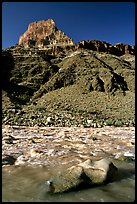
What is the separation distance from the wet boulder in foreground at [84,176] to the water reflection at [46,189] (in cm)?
13

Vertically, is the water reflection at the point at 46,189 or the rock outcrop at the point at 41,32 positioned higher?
the rock outcrop at the point at 41,32

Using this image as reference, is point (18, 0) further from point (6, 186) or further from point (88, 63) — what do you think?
point (88, 63)

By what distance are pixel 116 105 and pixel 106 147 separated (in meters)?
44.9

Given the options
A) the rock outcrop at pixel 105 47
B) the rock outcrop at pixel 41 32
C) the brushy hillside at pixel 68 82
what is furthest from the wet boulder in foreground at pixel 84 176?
the rock outcrop at pixel 41 32

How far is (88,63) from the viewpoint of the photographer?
260 feet

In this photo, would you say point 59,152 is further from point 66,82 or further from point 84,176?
point 66,82

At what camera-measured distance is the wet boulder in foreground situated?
5.94 metres

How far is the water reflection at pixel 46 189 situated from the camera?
5508mm

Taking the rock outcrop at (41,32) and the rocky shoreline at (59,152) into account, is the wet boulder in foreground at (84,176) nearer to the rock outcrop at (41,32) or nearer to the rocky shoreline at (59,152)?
the rocky shoreline at (59,152)

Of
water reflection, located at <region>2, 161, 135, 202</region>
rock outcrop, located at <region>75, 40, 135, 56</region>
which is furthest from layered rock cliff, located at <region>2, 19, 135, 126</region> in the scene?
water reflection, located at <region>2, 161, 135, 202</region>

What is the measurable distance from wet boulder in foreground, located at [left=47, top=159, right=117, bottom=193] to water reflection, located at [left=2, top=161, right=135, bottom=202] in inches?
5.3

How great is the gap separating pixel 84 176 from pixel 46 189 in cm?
83

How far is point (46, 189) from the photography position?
5.98 metres

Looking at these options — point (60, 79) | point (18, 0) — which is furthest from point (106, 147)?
point (60, 79)
